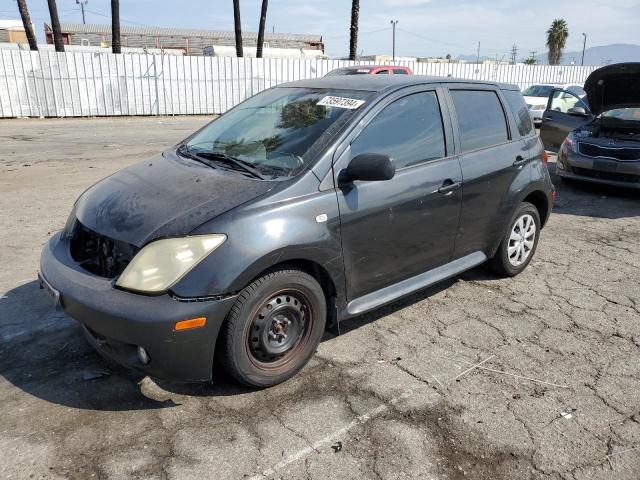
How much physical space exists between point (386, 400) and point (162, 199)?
5.69ft

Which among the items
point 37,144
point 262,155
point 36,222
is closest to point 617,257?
point 262,155

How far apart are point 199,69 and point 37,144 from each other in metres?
10.2

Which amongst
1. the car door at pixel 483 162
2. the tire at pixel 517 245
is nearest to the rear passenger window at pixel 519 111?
the car door at pixel 483 162

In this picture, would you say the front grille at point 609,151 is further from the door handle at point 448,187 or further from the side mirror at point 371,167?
the side mirror at point 371,167

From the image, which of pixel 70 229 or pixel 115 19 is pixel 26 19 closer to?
pixel 115 19

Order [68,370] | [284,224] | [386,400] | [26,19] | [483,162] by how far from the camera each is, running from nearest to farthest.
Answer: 1. [284,224]
2. [386,400]
3. [68,370]
4. [483,162]
5. [26,19]

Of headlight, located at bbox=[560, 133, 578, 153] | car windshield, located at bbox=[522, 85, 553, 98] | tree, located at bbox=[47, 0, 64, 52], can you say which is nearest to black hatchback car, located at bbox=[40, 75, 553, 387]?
headlight, located at bbox=[560, 133, 578, 153]

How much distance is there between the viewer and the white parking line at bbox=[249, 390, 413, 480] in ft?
8.29

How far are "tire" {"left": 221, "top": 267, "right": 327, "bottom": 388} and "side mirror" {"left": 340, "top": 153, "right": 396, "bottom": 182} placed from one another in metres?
0.68

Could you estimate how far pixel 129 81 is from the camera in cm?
2039

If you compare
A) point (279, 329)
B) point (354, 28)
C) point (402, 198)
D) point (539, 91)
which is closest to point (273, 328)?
point (279, 329)

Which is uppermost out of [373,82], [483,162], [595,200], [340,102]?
[373,82]

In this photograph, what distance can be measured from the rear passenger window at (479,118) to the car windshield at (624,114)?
16.2 ft

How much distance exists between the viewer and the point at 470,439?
9.15 ft
